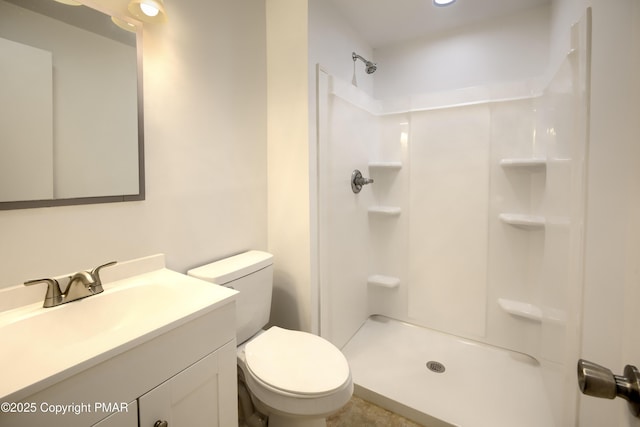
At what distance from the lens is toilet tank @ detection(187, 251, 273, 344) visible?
126 centimetres

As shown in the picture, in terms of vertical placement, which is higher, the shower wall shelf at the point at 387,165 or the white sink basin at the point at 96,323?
the shower wall shelf at the point at 387,165

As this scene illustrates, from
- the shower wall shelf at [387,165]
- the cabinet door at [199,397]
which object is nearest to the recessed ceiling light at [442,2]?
the shower wall shelf at [387,165]

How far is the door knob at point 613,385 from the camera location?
15.9 inches

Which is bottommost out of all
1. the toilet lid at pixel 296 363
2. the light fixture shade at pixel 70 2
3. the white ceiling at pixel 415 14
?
the toilet lid at pixel 296 363

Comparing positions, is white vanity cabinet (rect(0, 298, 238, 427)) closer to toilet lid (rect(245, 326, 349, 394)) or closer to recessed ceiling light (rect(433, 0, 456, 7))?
toilet lid (rect(245, 326, 349, 394))

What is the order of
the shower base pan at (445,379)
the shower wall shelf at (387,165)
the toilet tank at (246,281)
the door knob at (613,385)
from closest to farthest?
the door knob at (613,385) < the toilet tank at (246,281) < the shower base pan at (445,379) < the shower wall shelf at (387,165)

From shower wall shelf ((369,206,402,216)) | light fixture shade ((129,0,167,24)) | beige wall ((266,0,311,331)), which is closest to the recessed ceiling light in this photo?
beige wall ((266,0,311,331))

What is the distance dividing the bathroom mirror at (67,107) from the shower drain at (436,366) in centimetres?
193

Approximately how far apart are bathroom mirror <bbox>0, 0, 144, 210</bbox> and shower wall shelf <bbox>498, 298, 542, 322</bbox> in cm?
226

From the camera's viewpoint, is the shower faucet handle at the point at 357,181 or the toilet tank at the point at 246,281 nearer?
the toilet tank at the point at 246,281

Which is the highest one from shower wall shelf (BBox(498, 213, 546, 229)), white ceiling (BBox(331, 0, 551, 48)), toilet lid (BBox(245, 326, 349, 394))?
white ceiling (BBox(331, 0, 551, 48))

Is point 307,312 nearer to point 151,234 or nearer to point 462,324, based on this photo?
point 151,234

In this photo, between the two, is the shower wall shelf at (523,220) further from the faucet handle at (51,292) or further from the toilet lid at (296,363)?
the faucet handle at (51,292)

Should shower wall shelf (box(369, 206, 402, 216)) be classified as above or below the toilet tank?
above
